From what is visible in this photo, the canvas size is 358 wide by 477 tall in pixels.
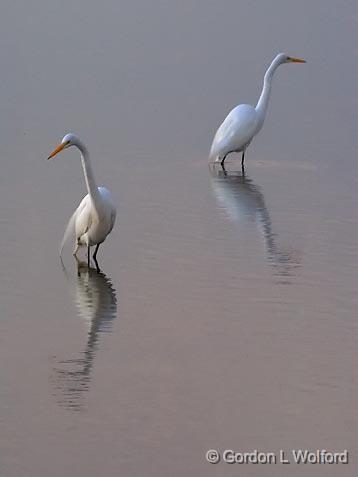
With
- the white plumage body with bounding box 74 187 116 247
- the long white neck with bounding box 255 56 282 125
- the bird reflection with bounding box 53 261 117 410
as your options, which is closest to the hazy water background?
the bird reflection with bounding box 53 261 117 410

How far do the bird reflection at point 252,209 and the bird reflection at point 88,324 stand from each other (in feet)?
3.47

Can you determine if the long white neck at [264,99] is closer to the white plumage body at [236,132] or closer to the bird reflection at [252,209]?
the white plumage body at [236,132]

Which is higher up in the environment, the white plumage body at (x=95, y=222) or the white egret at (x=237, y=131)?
the white plumage body at (x=95, y=222)

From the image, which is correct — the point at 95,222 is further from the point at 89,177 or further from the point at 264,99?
the point at 264,99

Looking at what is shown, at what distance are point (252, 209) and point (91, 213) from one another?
6.43 feet

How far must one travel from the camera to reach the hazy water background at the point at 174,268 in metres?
5.91

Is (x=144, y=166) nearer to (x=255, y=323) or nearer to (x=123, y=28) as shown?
(x=255, y=323)

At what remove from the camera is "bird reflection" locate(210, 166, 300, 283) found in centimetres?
871

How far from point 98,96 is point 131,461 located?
9001 mm

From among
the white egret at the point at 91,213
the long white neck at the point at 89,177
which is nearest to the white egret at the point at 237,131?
the white egret at the point at 91,213

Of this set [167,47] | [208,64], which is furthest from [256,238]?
[167,47]

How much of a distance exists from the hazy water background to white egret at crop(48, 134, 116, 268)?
0.18m

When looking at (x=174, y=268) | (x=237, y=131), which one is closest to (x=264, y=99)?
(x=237, y=131)

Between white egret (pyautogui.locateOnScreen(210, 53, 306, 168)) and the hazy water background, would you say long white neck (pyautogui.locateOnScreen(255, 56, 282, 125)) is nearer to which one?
white egret (pyautogui.locateOnScreen(210, 53, 306, 168))
